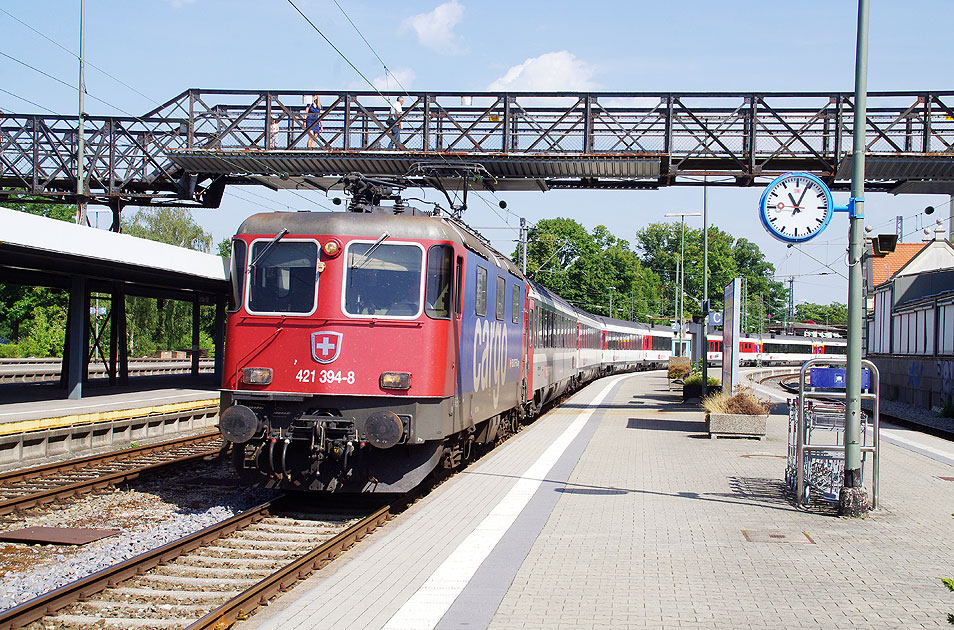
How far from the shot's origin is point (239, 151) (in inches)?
780

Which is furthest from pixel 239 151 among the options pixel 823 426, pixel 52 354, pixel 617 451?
pixel 52 354

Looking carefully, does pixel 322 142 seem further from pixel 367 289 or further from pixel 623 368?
pixel 623 368

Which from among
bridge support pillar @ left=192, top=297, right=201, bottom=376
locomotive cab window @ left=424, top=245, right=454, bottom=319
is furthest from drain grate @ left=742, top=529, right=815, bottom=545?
bridge support pillar @ left=192, top=297, right=201, bottom=376

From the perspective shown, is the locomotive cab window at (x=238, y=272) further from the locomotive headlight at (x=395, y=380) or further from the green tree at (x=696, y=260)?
the green tree at (x=696, y=260)

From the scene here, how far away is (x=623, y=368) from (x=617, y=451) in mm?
43476

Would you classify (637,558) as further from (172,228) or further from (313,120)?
(172,228)

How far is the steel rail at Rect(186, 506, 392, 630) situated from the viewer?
19.0 feet

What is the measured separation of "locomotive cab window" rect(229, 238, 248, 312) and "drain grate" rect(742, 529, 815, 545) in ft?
19.2

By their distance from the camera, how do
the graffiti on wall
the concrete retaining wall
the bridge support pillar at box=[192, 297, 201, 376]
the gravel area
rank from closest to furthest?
the gravel area < the concrete retaining wall < the graffiti on wall < the bridge support pillar at box=[192, 297, 201, 376]

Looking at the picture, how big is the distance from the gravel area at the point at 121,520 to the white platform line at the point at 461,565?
291 centimetres

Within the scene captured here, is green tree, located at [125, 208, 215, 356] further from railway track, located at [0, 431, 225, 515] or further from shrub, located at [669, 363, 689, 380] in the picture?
railway track, located at [0, 431, 225, 515]

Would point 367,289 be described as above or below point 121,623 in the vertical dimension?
above

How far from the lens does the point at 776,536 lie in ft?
27.7

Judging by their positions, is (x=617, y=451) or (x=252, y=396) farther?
(x=617, y=451)
